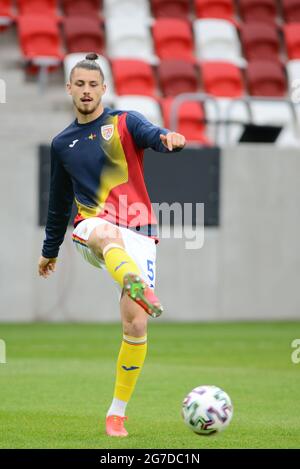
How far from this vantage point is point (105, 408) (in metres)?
8.42

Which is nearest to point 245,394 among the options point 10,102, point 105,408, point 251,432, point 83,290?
point 105,408

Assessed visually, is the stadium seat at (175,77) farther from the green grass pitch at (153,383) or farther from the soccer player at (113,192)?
the soccer player at (113,192)

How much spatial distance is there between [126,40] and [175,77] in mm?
1140

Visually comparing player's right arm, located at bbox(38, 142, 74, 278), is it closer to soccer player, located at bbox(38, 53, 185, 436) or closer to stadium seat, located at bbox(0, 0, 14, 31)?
soccer player, located at bbox(38, 53, 185, 436)

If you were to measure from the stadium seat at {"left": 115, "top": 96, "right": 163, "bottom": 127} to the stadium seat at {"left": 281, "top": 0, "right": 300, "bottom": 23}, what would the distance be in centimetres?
456

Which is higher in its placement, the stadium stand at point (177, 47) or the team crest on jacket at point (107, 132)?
the stadium stand at point (177, 47)

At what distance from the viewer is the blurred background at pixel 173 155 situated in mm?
15648

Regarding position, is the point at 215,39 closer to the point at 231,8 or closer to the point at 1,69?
the point at 231,8

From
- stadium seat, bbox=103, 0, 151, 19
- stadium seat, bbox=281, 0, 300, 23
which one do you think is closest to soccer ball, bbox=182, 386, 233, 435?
stadium seat, bbox=103, 0, 151, 19

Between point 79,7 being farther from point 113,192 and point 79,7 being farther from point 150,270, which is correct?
point 150,270

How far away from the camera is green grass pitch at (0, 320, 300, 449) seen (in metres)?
7.00

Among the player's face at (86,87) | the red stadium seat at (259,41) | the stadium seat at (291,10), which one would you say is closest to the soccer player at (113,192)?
the player's face at (86,87)

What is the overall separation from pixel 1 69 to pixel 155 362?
26.7ft

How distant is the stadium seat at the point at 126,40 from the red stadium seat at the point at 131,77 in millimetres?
Result: 504
